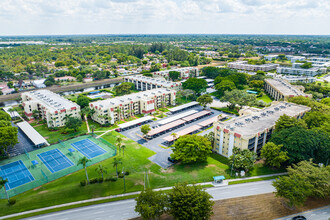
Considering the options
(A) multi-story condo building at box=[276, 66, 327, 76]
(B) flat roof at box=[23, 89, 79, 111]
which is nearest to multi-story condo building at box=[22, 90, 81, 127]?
(B) flat roof at box=[23, 89, 79, 111]

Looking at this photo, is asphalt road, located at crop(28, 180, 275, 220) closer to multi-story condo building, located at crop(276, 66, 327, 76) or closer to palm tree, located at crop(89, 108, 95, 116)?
palm tree, located at crop(89, 108, 95, 116)

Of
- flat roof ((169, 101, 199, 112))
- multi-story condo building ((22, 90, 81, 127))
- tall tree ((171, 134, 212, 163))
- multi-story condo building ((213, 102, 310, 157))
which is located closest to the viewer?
tall tree ((171, 134, 212, 163))

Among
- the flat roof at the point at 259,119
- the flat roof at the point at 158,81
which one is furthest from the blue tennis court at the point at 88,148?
the flat roof at the point at 158,81

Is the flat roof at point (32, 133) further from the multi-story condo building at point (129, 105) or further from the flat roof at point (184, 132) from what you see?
the flat roof at point (184, 132)

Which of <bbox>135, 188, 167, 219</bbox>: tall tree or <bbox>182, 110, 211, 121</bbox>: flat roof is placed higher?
<bbox>135, 188, 167, 219</bbox>: tall tree

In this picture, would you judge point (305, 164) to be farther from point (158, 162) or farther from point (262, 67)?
point (262, 67)

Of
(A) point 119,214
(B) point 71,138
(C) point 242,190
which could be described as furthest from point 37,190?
(C) point 242,190

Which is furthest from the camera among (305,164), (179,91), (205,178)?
(179,91)
